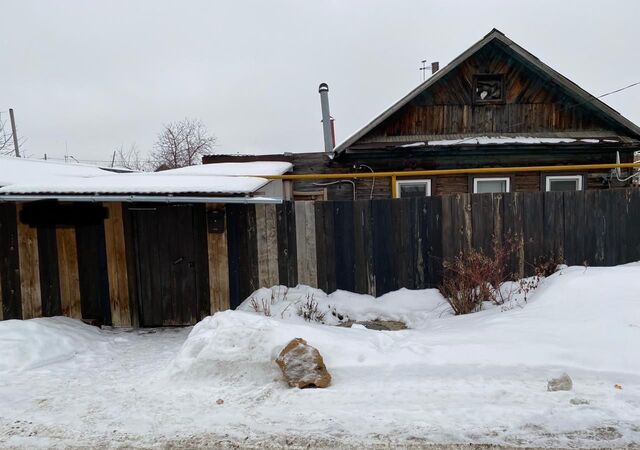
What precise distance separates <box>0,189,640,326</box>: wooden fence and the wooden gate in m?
0.02

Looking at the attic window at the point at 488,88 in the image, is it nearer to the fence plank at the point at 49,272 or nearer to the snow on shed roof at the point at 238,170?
the snow on shed roof at the point at 238,170

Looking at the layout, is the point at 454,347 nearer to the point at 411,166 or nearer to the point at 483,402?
the point at 483,402

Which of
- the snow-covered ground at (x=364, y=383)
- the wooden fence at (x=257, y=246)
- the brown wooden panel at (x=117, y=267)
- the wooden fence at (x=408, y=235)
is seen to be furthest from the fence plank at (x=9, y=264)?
the wooden fence at (x=408, y=235)

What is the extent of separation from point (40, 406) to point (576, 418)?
14.4 ft

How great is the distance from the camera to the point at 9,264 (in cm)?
626

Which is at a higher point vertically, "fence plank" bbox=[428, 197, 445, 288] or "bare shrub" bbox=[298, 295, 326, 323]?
"fence plank" bbox=[428, 197, 445, 288]

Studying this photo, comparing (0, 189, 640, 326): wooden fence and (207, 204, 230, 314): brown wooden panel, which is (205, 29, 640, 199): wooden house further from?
(207, 204, 230, 314): brown wooden panel

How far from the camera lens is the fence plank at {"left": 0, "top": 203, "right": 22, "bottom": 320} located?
6.20 metres

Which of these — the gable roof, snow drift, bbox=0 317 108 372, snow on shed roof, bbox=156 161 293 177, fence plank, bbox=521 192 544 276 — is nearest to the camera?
snow drift, bbox=0 317 108 372

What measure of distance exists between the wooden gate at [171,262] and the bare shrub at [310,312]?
1.59 m

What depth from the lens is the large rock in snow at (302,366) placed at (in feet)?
11.8

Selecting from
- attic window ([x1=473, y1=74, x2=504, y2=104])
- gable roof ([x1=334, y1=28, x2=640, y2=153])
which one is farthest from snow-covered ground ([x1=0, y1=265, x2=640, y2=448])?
attic window ([x1=473, y1=74, x2=504, y2=104])

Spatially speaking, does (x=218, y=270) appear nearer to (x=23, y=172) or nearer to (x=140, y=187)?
(x=140, y=187)

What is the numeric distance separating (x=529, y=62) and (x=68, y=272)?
1075 cm
